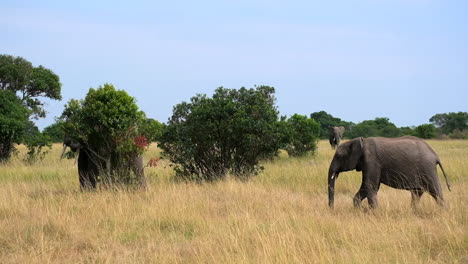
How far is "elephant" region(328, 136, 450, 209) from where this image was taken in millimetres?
8711

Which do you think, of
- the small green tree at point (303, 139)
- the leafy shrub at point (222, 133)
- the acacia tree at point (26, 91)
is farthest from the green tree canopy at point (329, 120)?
the leafy shrub at point (222, 133)

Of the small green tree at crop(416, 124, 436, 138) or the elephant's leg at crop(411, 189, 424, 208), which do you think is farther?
the small green tree at crop(416, 124, 436, 138)

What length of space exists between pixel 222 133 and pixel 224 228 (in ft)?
20.3

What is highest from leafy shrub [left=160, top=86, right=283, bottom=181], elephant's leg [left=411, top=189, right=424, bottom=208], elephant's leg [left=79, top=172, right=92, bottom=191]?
leafy shrub [left=160, top=86, right=283, bottom=181]

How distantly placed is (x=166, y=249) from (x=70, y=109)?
5.72m

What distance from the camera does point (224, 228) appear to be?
6684 millimetres

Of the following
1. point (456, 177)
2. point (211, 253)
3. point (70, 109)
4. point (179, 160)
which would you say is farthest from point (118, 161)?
point (456, 177)

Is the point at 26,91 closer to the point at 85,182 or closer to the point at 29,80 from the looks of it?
the point at 29,80

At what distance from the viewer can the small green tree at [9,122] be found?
18891mm

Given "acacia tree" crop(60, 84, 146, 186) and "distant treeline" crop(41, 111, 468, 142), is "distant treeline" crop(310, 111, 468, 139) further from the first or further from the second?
"acacia tree" crop(60, 84, 146, 186)

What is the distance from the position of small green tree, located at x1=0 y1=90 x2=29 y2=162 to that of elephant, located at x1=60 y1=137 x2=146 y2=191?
371 inches

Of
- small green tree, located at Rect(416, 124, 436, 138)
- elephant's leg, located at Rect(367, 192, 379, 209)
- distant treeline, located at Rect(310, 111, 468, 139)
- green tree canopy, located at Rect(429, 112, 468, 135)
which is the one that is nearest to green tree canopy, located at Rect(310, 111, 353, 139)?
distant treeline, located at Rect(310, 111, 468, 139)

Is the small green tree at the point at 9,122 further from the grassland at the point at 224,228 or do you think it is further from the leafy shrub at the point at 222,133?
the grassland at the point at 224,228

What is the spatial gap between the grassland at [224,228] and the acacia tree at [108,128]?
3.18ft
